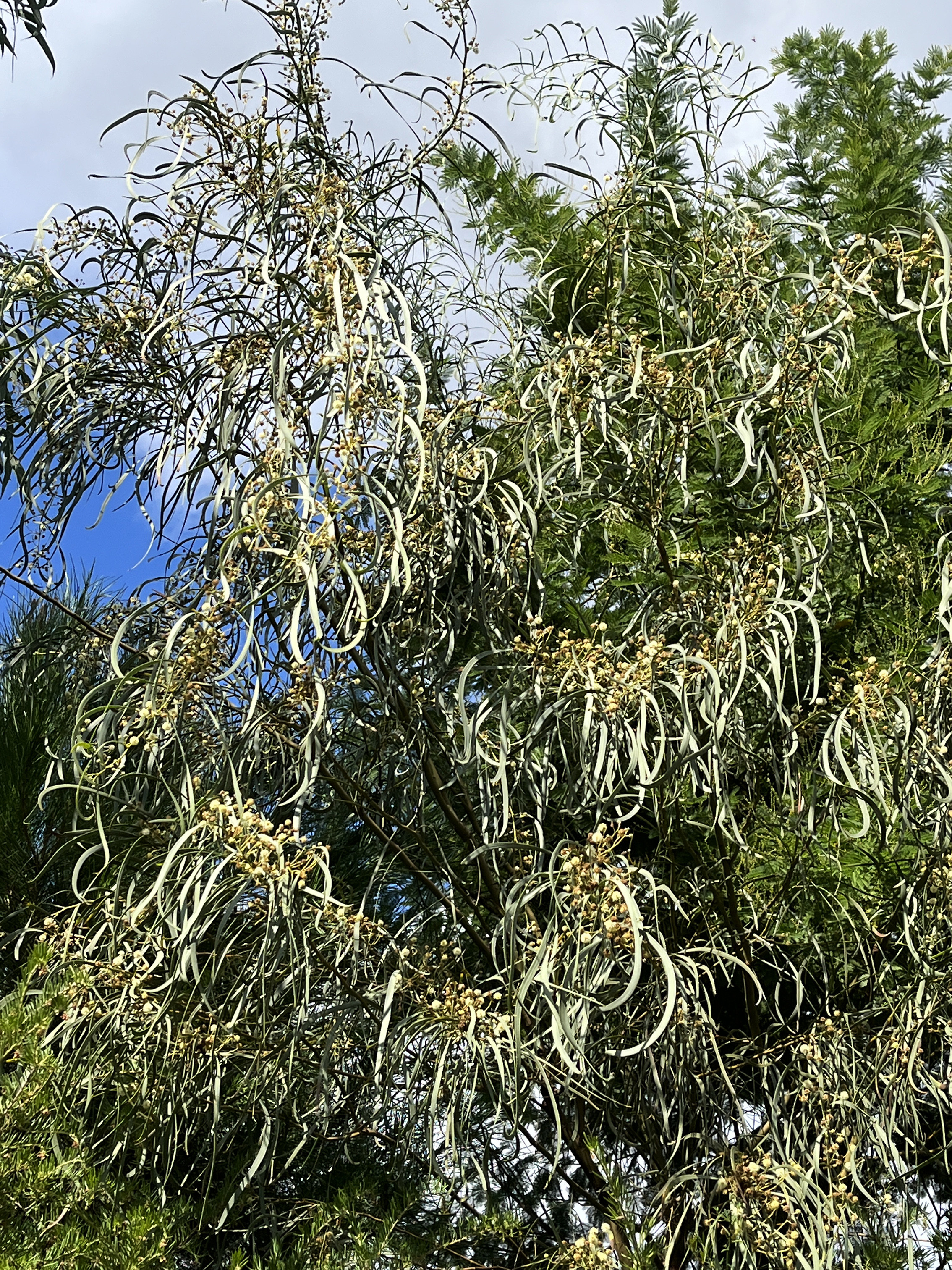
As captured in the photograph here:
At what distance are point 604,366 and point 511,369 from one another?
427 millimetres

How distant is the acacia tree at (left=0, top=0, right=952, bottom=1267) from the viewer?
141 centimetres

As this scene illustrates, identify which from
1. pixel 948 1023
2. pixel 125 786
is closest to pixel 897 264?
pixel 948 1023

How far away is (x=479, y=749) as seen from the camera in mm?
1384

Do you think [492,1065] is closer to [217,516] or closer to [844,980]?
[844,980]

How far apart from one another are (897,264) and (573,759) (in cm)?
76

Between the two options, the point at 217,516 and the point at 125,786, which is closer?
the point at 217,516

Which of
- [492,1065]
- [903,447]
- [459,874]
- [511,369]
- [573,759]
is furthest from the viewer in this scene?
[903,447]

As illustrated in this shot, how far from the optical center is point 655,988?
1530 millimetres

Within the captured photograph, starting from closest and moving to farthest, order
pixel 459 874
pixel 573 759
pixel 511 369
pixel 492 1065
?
pixel 492 1065 → pixel 573 759 → pixel 511 369 → pixel 459 874

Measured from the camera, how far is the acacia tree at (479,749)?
55.5 inches

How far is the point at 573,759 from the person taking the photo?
177 cm

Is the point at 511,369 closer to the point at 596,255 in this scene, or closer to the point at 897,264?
the point at 596,255

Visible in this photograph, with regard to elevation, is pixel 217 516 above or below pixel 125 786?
above

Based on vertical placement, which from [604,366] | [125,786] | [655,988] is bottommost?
[655,988]
